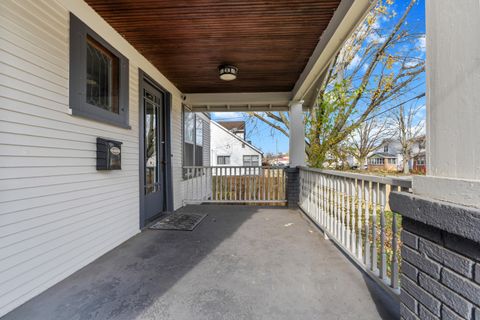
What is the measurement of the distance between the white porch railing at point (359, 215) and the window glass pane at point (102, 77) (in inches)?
109

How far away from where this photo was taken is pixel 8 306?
1.61 meters

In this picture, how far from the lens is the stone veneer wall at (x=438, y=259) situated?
86 centimetres

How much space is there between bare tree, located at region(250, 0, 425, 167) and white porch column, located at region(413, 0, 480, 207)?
4.18 m

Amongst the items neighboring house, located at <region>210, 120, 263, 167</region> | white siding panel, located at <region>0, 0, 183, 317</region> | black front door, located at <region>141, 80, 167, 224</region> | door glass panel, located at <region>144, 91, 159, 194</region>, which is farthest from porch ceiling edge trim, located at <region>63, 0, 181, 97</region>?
neighboring house, located at <region>210, 120, 263, 167</region>

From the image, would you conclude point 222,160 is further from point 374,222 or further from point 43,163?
point 374,222

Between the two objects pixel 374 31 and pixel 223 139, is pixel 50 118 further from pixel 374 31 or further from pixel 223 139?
pixel 223 139

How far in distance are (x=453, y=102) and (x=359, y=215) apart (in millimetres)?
1446

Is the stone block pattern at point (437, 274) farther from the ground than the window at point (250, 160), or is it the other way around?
the window at point (250, 160)

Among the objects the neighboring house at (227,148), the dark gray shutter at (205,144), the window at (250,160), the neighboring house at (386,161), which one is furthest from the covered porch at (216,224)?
the neighboring house at (386,161)

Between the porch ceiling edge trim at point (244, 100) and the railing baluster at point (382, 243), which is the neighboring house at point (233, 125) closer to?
the porch ceiling edge trim at point (244, 100)

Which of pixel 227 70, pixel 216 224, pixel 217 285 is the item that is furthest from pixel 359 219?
pixel 227 70

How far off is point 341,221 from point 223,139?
13.9m

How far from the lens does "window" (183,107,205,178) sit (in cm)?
622

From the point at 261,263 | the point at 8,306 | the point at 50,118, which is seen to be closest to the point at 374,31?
the point at 261,263
